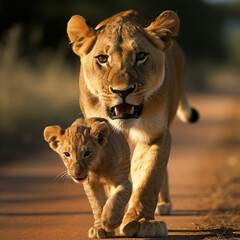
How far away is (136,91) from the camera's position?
5.18 m

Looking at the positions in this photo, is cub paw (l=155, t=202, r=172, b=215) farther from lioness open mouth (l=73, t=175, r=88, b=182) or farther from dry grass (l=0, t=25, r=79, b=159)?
dry grass (l=0, t=25, r=79, b=159)

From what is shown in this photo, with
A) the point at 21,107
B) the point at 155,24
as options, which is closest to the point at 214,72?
the point at 21,107

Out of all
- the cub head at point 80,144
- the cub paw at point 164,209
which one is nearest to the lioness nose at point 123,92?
the cub head at point 80,144

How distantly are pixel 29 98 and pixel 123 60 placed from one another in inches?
322

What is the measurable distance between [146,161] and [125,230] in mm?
632

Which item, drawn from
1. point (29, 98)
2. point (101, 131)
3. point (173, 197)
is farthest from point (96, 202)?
point (29, 98)

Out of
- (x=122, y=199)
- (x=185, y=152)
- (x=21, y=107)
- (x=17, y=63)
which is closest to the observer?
(x=122, y=199)

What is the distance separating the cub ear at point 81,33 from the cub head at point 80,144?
2.51ft

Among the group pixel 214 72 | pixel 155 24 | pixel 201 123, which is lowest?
pixel 214 72

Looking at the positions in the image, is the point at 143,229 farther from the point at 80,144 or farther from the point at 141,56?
the point at 141,56

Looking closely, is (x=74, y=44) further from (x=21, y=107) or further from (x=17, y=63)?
(x=17, y=63)

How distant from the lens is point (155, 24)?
5.66 metres

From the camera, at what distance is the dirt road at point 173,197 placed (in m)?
5.50

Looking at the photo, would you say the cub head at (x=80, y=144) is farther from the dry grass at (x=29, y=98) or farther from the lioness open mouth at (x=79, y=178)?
the dry grass at (x=29, y=98)
